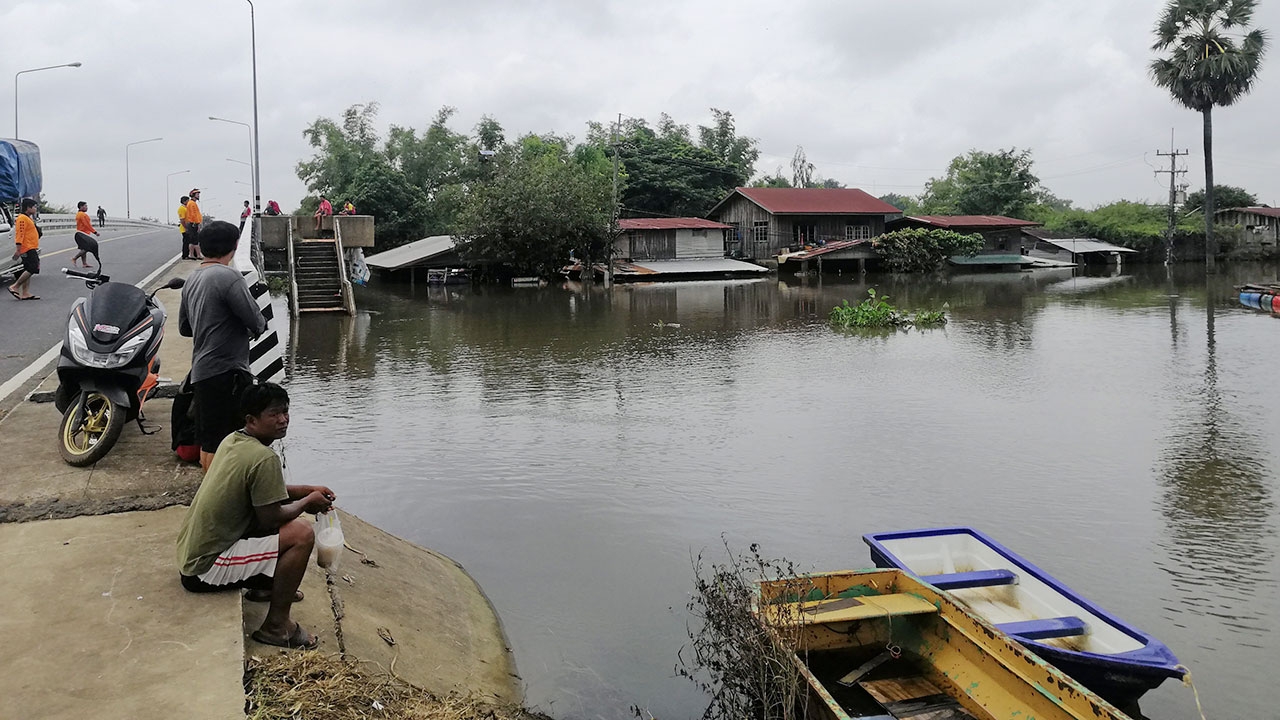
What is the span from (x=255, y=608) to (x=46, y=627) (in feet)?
2.86

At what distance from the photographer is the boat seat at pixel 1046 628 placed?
5367 millimetres

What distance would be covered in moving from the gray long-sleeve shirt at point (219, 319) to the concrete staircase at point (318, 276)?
2151 cm

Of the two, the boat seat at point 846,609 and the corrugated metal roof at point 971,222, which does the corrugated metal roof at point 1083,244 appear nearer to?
the corrugated metal roof at point 971,222

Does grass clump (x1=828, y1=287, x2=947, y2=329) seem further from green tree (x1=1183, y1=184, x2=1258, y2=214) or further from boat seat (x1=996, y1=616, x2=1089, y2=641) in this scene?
green tree (x1=1183, y1=184, x2=1258, y2=214)

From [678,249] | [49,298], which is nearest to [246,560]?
[49,298]

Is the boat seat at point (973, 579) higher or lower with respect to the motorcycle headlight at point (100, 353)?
lower

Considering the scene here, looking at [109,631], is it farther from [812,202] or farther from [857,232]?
[857,232]

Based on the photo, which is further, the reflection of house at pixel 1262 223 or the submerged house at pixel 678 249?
Result: the reflection of house at pixel 1262 223

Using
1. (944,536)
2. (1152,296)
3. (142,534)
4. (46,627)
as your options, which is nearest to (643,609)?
(944,536)

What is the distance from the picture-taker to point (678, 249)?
1986 inches

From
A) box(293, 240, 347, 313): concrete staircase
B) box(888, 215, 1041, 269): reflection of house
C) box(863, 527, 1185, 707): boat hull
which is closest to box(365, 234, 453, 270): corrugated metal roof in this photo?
box(293, 240, 347, 313): concrete staircase

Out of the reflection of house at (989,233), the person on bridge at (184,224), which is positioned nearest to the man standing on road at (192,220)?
the person on bridge at (184,224)

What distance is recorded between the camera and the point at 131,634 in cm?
414

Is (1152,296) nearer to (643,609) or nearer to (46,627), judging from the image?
(643,609)
